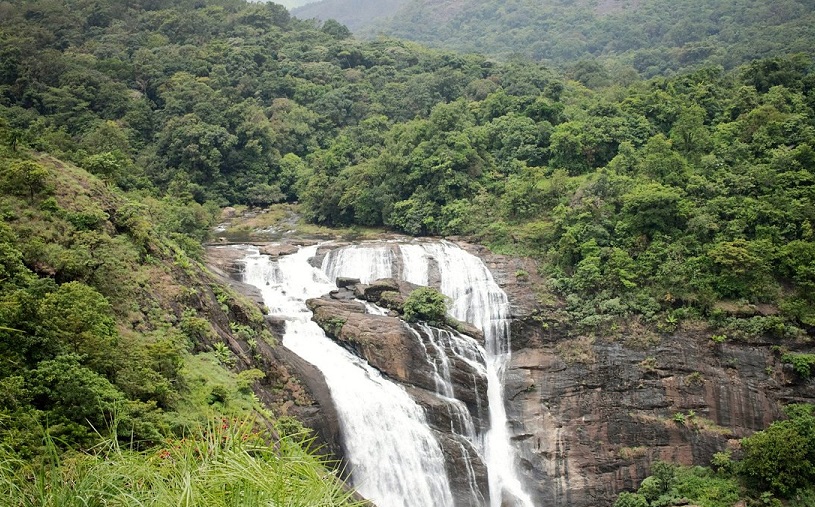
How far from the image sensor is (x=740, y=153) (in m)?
24.9

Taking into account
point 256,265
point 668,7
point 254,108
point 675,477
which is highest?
point 668,7

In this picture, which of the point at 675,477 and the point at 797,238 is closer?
the point at 675,477

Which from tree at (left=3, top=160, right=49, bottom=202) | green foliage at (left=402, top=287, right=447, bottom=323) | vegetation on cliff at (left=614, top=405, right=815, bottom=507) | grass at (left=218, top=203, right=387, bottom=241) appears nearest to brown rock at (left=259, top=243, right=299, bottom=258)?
grass at (left=218, top=203, right=387, bottom=241)

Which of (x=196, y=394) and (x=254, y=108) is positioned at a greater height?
(x=254, y=108)

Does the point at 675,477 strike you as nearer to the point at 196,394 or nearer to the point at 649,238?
the point at 649,238

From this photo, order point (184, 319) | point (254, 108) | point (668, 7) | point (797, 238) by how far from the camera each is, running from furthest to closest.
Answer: point (668, 7), point (254, 108), point (797, 238), point (184, 319)

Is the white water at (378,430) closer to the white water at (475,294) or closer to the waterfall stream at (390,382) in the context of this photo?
→ the waterfall stream at (390,382)

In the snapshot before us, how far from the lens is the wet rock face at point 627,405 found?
19156 mm

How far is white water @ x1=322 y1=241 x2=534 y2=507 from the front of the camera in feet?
63.2

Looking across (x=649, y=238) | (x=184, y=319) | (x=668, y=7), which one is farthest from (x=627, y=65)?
(x=184, y=319)

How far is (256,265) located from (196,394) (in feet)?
35.6

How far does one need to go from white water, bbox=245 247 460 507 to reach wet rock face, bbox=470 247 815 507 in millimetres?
3434

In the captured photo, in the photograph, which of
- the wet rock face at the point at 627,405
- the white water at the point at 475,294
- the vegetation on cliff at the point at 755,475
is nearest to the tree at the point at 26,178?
the white water at the point at 475,294

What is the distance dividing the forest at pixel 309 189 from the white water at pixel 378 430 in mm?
2144
